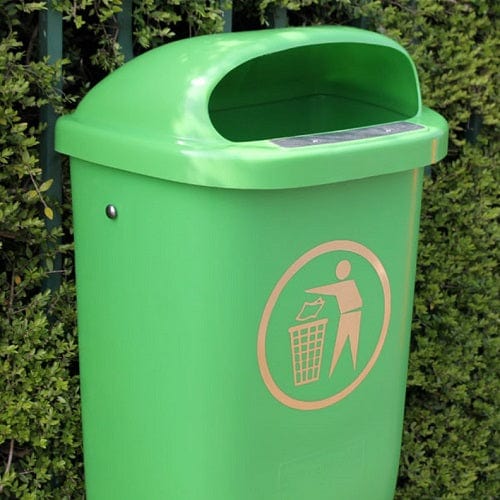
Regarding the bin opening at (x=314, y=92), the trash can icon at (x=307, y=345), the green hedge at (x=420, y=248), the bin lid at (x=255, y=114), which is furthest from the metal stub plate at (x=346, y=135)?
the green hedge at (x=420, y=248)

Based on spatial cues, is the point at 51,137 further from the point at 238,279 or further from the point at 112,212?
the point at 238,279

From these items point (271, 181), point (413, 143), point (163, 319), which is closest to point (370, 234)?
point (413, 143)

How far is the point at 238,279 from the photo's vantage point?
193 centimetres

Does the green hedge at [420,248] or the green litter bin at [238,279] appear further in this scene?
the green hedge at [420,248]

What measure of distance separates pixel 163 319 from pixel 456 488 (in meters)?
1.72

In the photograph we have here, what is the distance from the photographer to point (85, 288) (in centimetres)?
223

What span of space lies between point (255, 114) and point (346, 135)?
1.69 feet

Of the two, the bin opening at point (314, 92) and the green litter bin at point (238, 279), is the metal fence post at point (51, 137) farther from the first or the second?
the bin opening at point (314, 92)

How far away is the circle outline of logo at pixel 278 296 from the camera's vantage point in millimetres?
1979

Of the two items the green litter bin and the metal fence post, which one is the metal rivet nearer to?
the green litter bin

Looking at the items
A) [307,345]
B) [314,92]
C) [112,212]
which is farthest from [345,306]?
[314,92]

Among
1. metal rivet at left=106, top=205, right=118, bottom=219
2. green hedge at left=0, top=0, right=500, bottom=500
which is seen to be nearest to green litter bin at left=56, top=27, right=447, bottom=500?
metal rivet at left=106, top=205, right=118, bottom=219

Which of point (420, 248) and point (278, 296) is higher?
point (278, 296)

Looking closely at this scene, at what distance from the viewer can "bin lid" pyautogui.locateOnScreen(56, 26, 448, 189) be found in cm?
186
